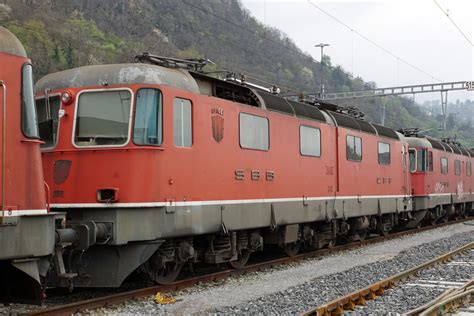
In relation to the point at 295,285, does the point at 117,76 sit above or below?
above

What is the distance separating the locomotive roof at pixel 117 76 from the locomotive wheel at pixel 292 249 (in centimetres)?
558

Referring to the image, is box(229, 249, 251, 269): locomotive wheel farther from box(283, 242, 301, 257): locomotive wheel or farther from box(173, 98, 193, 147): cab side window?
box(173, 98, 193, 147): cab side window

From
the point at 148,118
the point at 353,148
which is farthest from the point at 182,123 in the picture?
the point at 353,148

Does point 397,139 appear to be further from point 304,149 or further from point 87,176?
point 87,176

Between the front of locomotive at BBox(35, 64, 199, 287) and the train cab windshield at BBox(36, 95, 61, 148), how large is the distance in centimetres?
2

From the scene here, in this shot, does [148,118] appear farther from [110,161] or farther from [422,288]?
[422,288]

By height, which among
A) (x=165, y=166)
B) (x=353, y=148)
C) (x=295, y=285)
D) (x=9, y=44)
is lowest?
(x=295, y=285)

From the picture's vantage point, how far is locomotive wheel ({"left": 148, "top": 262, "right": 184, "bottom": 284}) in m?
9.35

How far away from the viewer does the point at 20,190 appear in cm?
598

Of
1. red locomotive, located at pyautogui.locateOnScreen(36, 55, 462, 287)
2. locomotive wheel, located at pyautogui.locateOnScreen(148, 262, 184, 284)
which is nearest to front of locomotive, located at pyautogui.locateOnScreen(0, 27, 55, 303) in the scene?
red locomotive, located at pyautogui.locateOnScreen(36, 55, 462, 287)

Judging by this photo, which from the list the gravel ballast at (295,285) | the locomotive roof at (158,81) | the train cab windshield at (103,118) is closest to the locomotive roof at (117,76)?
the locomotive roof at (158,81)

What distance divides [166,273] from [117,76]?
132 inches

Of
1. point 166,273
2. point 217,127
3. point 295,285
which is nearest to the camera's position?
point 166,273

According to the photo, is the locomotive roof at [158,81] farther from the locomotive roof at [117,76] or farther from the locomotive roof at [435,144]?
the locomotive roof at [435,144]
